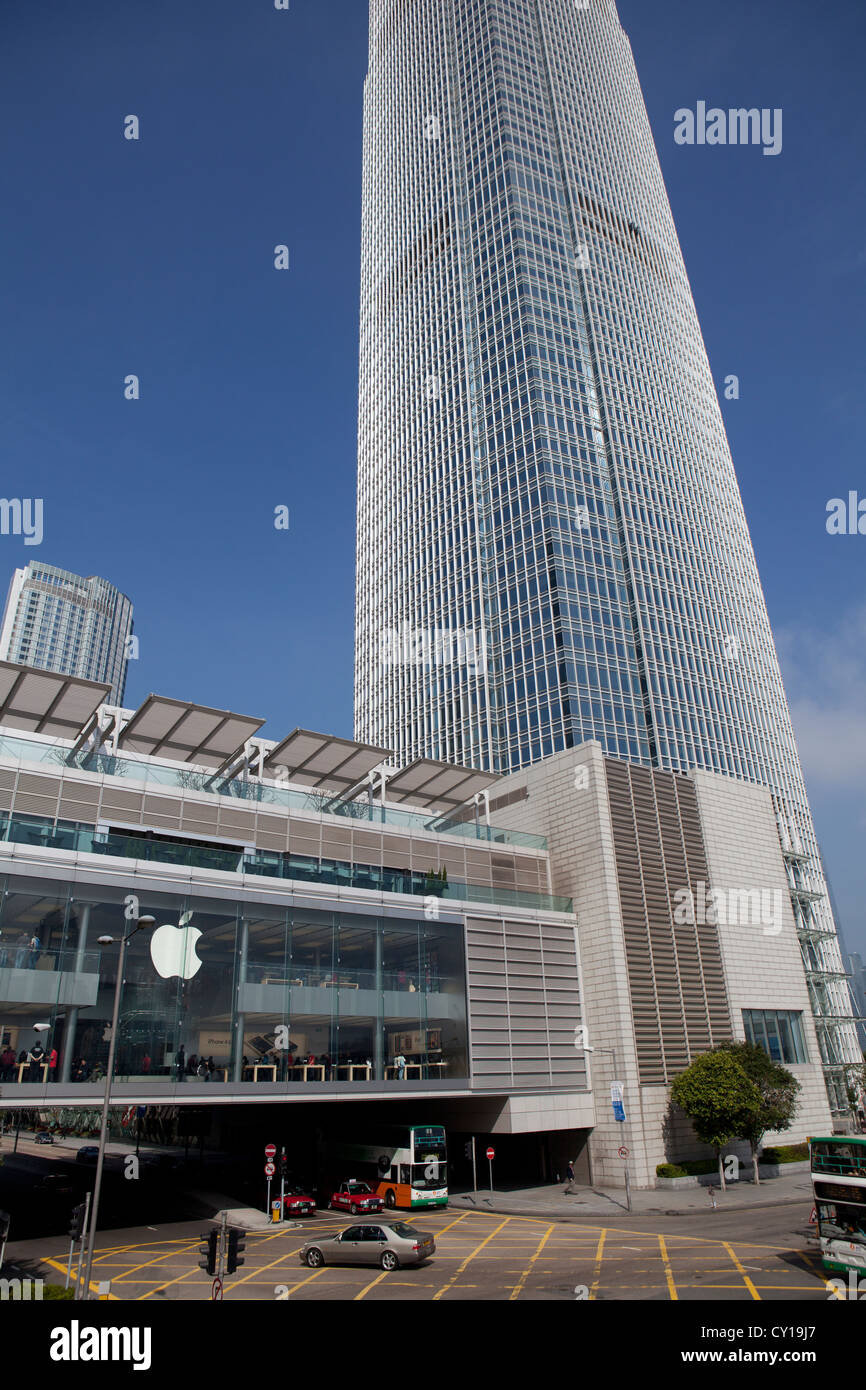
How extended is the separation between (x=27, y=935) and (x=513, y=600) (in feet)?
197

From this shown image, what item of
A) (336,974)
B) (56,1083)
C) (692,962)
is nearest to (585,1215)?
(336,974)

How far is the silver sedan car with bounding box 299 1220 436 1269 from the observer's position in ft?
82.4

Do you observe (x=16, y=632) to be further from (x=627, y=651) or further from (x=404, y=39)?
(x=627, y=651)

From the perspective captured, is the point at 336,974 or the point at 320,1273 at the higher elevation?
the point at 336,974

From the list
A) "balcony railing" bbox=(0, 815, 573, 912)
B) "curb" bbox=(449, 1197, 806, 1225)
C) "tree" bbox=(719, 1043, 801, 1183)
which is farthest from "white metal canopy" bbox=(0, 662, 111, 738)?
"tree" bbox=(719, 1043, 801, 1183)

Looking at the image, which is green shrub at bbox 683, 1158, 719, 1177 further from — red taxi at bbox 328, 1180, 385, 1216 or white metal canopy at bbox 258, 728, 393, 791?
white metal canopy at bbox 258, 728, 393, 791

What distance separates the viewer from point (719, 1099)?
135ft

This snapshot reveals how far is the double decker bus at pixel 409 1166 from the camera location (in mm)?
36500

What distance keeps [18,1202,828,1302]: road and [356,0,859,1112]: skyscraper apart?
44503 mm

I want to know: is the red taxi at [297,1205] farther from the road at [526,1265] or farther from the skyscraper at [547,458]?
the skyscraper at [547,458]

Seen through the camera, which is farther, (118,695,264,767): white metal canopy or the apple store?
(118,695,264,767): white metal canopy

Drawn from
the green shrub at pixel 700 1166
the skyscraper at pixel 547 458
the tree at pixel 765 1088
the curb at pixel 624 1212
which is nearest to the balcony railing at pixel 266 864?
the tree at pixel 765 1088

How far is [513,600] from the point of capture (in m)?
81.9

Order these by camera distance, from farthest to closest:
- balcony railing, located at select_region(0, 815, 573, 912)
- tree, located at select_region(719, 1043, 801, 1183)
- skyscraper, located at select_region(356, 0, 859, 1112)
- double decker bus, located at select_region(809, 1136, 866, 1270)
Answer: skyscraper, located at select_region(356, 0, 859, 1112), tree, located at select_region(719, 1043, 801, 1183), balcony railing, located at select_region(0, 815, 573, 912), double decker bus, located at select_region(809, 1136, 866, 1270)
